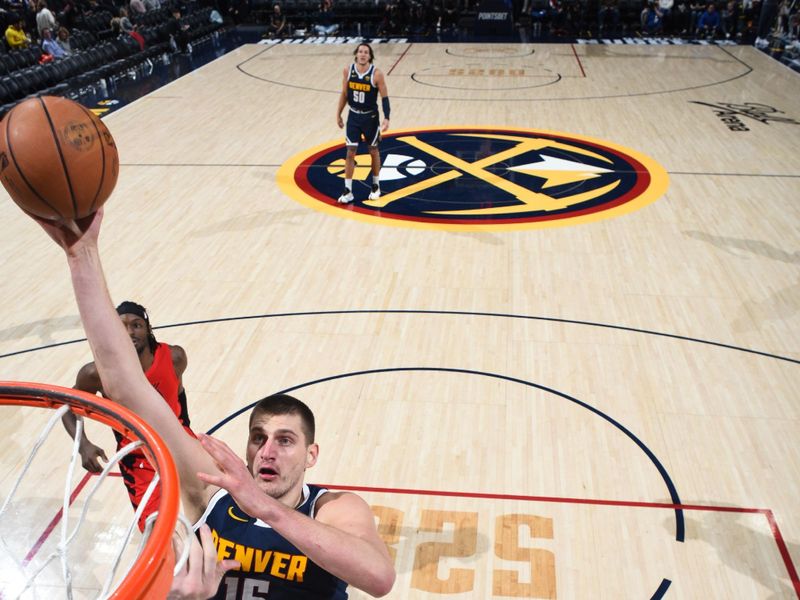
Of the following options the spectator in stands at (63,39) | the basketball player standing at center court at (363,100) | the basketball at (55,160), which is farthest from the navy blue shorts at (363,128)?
the spectator in stands at (63,39)

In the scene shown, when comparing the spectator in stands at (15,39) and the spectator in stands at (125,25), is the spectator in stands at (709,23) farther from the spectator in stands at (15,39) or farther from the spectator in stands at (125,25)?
the spectator in stands at (15,39)

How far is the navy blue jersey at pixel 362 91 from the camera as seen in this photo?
8.33 m

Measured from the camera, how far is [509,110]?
12.8 metres

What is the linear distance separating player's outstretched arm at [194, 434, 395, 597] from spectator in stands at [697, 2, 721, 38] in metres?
19.8

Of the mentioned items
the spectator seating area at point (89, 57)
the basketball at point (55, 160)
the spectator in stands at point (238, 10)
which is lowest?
the spectator in stands at point (238, 10)

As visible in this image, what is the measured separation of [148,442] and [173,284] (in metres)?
5.31

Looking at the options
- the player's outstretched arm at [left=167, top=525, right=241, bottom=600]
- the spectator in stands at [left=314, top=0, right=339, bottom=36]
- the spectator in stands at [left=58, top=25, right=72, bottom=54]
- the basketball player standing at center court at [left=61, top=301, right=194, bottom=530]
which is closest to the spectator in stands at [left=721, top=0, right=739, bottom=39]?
the spectator in stands at [left=314, top=0, right=339, bottom=36]

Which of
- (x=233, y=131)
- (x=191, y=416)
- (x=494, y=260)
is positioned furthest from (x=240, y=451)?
(x=233, y=131)

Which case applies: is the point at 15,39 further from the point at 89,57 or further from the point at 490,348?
the point at 490,348

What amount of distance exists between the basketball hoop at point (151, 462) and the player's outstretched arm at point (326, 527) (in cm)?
14

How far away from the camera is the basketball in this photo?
1951 mm

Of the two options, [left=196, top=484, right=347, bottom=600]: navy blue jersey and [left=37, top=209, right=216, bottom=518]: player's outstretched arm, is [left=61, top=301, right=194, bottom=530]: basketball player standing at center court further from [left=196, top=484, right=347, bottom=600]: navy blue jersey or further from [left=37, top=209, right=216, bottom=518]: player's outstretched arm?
[left=37, top=209, right=216, bottom=518]: player's outstretched arm

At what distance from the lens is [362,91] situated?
27.5 feet

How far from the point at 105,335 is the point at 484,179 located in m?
8.10
